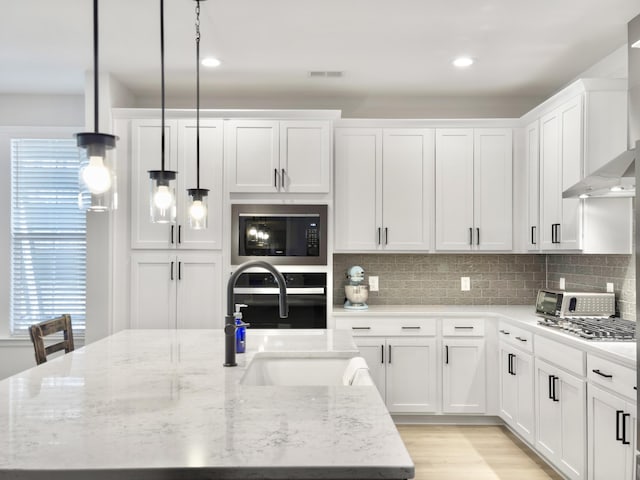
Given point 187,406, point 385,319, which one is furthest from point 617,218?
point 187,406

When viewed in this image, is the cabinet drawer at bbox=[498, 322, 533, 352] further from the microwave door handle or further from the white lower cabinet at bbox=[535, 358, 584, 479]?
the microwave door handle

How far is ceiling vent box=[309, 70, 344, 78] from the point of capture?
3954 millimetres

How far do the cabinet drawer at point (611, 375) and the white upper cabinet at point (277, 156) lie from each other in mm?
2211

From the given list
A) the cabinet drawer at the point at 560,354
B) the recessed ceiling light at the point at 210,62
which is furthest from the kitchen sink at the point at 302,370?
the recessed ceiling light at the point at 210,62

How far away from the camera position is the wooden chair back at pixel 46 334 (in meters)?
2.38

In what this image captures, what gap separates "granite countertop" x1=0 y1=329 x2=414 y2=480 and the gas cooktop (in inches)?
65.7

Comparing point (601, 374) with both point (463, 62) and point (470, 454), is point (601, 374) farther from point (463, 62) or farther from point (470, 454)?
point (463, 62)

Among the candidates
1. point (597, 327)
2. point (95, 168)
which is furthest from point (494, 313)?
point (95, 168)

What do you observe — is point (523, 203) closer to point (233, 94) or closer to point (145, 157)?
point (233, 94)

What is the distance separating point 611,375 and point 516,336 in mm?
1198

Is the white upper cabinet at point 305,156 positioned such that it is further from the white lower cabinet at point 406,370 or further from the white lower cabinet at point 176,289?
the white lower cabinet at point 406,370

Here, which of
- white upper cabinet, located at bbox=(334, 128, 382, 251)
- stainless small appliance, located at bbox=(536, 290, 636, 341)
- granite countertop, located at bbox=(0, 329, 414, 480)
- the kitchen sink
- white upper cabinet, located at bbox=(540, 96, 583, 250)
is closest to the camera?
granite countertop, located at bbox=(0, 329, 414, 480)

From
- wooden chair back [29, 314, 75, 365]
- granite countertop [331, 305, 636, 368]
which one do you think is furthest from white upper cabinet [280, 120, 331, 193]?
wooden chair back [29, 314, 75, 365]

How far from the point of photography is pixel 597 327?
115 inches
